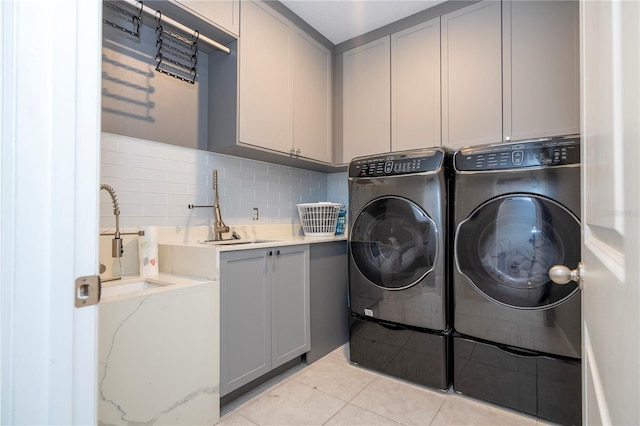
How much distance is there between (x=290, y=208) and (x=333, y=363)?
4.24 feet

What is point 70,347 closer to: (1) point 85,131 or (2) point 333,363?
(1) point 85,131

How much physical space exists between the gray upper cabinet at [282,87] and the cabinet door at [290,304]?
0.79 meters

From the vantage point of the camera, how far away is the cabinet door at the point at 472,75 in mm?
2123

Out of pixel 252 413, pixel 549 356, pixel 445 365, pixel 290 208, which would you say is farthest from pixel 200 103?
pixel 549 356

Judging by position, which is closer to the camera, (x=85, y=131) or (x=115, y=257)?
(x=85, y=131)

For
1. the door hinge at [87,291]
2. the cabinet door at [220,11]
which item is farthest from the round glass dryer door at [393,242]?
the door hinge at [87,291]

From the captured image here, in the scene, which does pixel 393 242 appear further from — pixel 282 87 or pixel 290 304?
pixel 282 87

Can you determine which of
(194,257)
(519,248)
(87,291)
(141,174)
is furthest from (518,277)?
(141,174)

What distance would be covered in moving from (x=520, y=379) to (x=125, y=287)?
6.80 feet

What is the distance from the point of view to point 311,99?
101 inches

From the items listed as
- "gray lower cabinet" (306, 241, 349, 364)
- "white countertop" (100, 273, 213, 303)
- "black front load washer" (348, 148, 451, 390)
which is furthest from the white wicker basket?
"white countertop" (100, 273, 213, 303)

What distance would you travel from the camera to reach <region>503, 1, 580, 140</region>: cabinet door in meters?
1.87

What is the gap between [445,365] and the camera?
5.97 ft

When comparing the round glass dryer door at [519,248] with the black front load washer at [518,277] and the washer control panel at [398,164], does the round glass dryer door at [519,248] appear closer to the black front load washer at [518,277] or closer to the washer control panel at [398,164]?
the black front load washer at [518,277]
